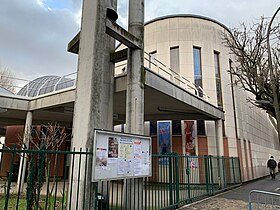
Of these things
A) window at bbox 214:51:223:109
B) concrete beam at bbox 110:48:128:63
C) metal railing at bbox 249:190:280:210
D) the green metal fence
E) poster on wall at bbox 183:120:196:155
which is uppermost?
window at bbox 214:51:223:109

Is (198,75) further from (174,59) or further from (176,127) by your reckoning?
(176,127)

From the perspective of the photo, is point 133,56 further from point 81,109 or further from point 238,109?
point 238,109

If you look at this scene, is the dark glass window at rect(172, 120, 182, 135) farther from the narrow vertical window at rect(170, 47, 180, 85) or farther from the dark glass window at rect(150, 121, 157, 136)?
the narrow vertical window at rect(170, 47, 180, 85)

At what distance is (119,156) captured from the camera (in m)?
5.42

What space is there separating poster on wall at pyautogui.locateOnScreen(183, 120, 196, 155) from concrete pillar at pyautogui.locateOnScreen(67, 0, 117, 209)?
11.8 meters

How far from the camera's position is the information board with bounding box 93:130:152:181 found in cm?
497

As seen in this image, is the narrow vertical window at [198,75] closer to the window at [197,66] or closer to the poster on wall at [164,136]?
the window at [197,66]

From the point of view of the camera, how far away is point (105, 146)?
514 centimetres

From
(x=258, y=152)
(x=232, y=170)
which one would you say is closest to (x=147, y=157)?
(x=232, y=170)

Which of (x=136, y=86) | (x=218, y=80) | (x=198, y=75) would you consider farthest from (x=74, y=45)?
(x=218, y=80)

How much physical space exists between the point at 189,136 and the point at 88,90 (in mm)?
12252

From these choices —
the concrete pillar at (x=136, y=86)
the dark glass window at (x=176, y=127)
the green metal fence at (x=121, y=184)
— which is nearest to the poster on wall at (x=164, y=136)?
the dark glass window at (x=176, y=127)

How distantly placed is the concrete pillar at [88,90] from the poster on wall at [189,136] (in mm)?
11766

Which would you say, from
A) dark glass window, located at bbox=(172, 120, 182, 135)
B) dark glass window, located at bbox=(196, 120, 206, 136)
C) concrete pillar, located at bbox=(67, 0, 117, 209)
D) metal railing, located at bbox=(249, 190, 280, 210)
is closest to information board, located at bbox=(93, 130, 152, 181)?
concrete pillar, located at bbox=(67, 0, 117, 209)
